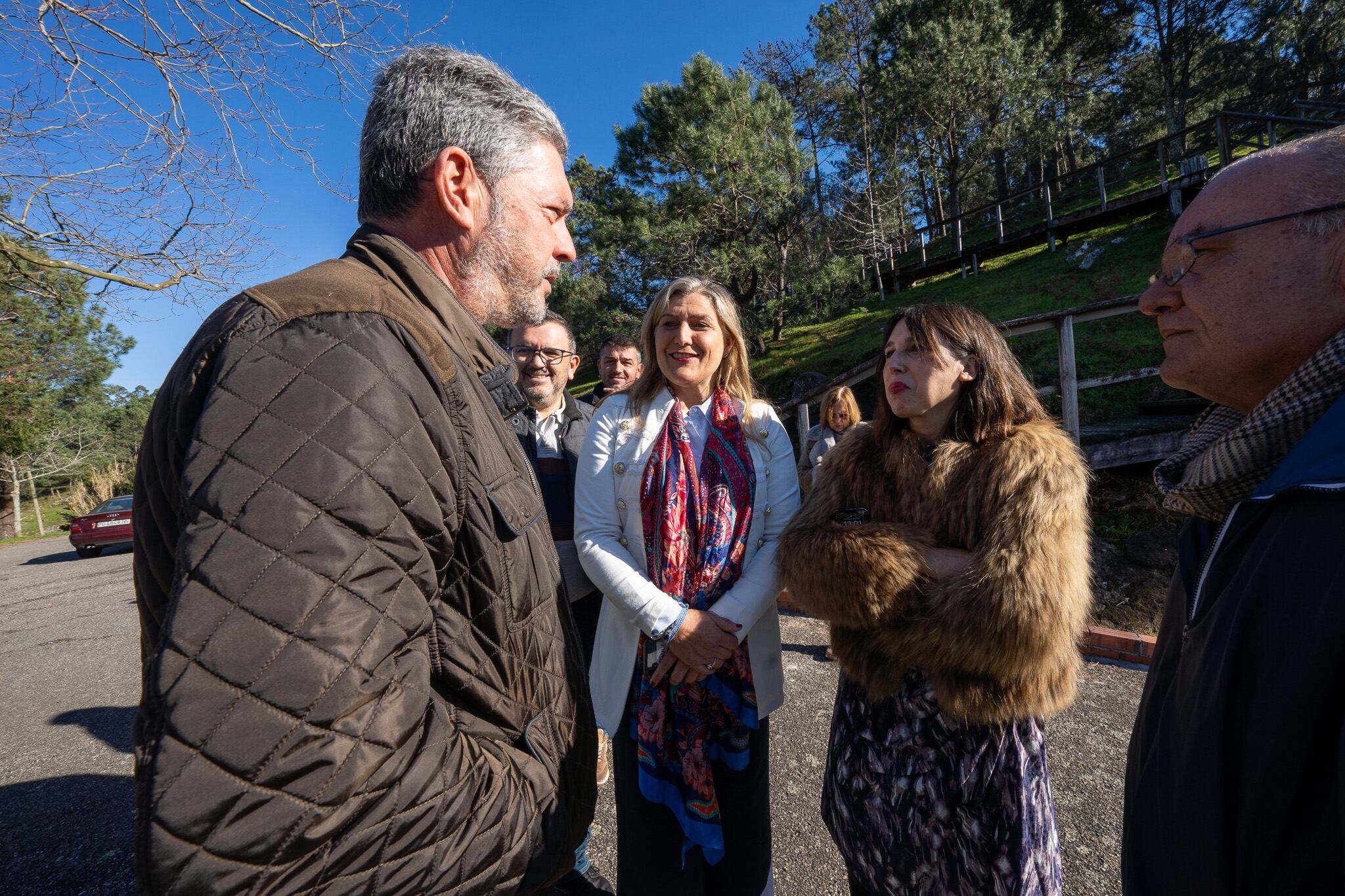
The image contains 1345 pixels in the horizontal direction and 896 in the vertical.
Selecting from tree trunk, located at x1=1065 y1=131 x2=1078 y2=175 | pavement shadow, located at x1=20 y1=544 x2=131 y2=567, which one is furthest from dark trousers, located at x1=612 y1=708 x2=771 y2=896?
tree trunk, located at x1=1065 y1=131 x2=1078 y2=175

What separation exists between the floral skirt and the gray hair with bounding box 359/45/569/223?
67.6 inches

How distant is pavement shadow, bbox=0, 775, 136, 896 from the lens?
2.69 meters

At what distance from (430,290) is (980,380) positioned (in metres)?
1.61

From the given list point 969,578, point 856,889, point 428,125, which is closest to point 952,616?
point 969,578

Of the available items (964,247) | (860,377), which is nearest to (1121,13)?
(964,247)

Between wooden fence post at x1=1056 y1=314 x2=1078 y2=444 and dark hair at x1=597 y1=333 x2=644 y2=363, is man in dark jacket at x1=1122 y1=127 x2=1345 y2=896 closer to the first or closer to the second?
dark hair at x1=597 y1=333 x2=644 y2=363

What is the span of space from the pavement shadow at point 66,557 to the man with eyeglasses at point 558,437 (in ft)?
53.8

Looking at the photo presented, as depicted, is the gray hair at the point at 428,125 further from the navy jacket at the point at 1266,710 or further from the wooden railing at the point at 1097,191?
the wooden railing at the point at 1097,191

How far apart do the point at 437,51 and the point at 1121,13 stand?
3517 cm

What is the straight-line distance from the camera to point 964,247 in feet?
69.8

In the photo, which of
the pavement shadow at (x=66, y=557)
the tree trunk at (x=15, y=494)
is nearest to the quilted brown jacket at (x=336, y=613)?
the pavement shadow at (x=66, y=557)

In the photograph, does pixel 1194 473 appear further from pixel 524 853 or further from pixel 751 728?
pixel 751 728

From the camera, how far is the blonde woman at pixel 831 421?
542 centimetres

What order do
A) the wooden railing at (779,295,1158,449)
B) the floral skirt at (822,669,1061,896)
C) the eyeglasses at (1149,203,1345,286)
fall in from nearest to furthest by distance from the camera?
the eyeglasses at (1149,203,1345,286) → the floral skirt at (822,669,1061,896) → the wooden railing at (779,295,1158,449)
